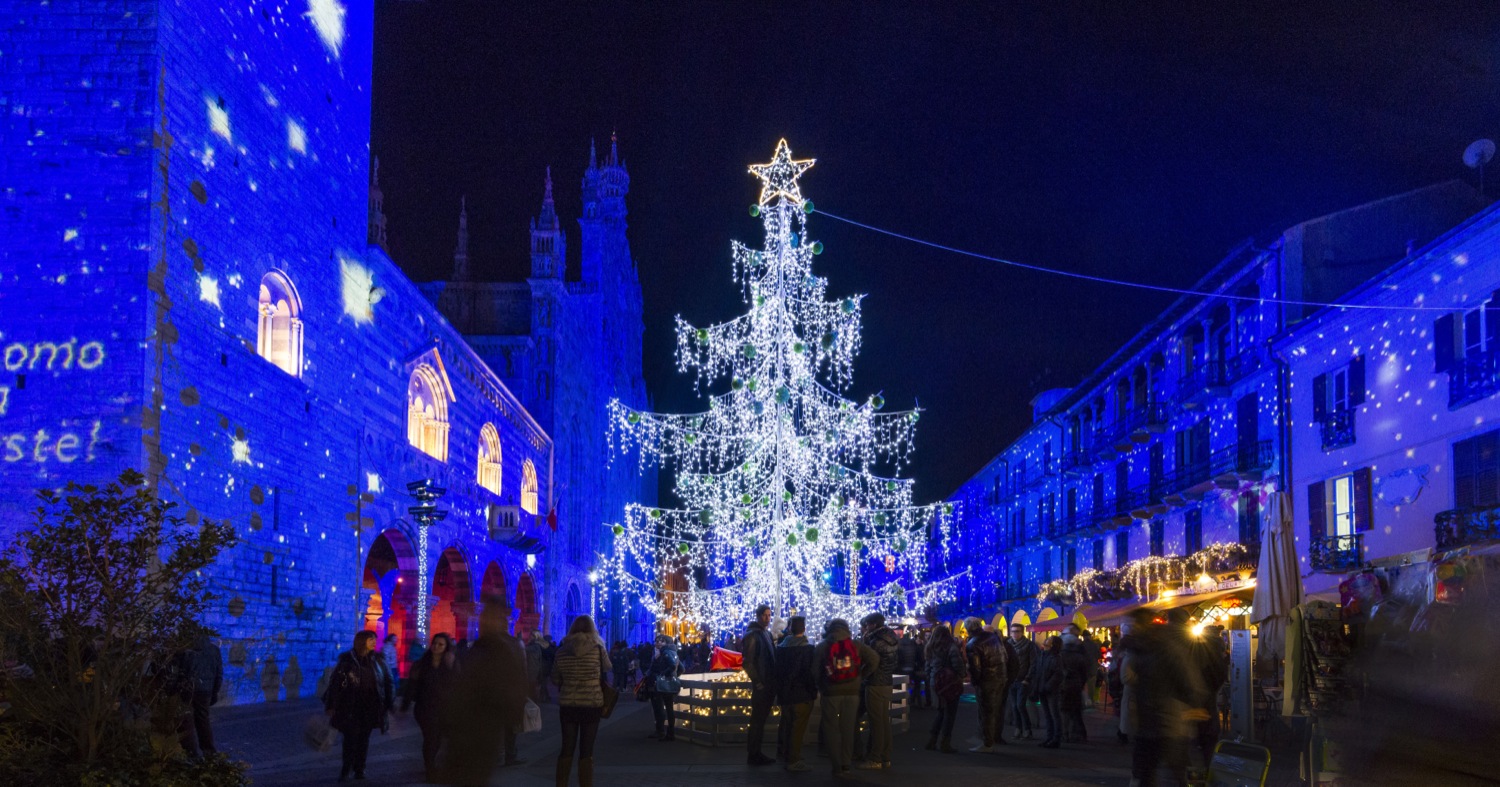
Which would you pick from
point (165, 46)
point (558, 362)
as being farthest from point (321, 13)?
point (558, 362)

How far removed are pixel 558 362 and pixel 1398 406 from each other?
27981mm

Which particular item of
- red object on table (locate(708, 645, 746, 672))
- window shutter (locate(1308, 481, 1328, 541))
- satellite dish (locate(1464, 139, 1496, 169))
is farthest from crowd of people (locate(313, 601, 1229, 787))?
satellite dish (locate(1464, 139, 1496, 169))

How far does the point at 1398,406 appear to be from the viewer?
76.5 ft

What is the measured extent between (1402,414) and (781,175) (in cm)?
1279

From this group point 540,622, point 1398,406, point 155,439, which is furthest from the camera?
point 540,622

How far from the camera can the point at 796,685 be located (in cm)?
1265

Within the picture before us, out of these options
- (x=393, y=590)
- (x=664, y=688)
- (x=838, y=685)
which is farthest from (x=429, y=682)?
(x=393, y=590)

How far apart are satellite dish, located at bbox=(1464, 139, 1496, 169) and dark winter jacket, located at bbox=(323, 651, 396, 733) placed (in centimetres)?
2572

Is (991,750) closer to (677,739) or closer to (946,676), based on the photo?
(946,676)

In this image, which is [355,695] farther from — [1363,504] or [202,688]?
[1363,504]

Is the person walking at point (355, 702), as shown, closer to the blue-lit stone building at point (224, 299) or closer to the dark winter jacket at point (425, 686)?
the dark winter jacket at point (425, 686)

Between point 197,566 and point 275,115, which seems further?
point 275,115

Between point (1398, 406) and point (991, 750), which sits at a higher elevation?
point (1398, 406)

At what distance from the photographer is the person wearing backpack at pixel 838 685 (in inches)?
472
